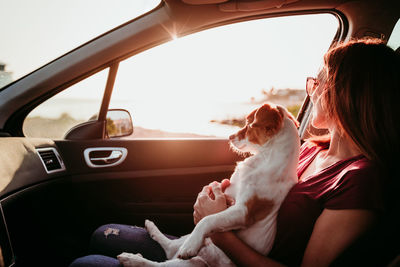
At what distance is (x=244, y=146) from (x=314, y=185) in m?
0.78

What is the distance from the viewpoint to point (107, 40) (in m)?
2.48

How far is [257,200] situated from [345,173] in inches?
22.2

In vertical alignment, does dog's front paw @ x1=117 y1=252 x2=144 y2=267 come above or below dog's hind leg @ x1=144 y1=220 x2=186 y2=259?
above

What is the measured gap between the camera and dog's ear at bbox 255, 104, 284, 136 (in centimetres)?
208

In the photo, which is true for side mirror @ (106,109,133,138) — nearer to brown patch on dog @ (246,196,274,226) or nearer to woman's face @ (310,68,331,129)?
brown patch on dog @ (246,196,274,226)

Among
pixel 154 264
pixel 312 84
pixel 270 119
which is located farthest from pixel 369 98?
pixel 154 264

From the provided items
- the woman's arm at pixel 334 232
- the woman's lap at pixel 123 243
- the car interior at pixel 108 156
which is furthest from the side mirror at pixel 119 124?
the woman's arm at pixel 334 232

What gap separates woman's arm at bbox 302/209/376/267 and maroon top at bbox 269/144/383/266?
0.04 m

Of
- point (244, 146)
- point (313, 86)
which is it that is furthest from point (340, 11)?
point (244, 146)

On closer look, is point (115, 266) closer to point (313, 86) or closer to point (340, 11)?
point (313, 86)

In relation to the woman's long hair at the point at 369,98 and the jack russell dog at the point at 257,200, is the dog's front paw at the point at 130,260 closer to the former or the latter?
the jack russell dog at the point at 257,200

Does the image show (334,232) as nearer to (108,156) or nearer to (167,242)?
(167,242)

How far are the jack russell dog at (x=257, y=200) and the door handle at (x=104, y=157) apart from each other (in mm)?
1082

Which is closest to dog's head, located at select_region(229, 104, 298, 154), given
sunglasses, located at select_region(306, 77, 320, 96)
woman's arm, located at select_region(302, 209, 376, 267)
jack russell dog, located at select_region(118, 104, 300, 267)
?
jack russell dog, located at select_region(118, 104, 300, 267)
